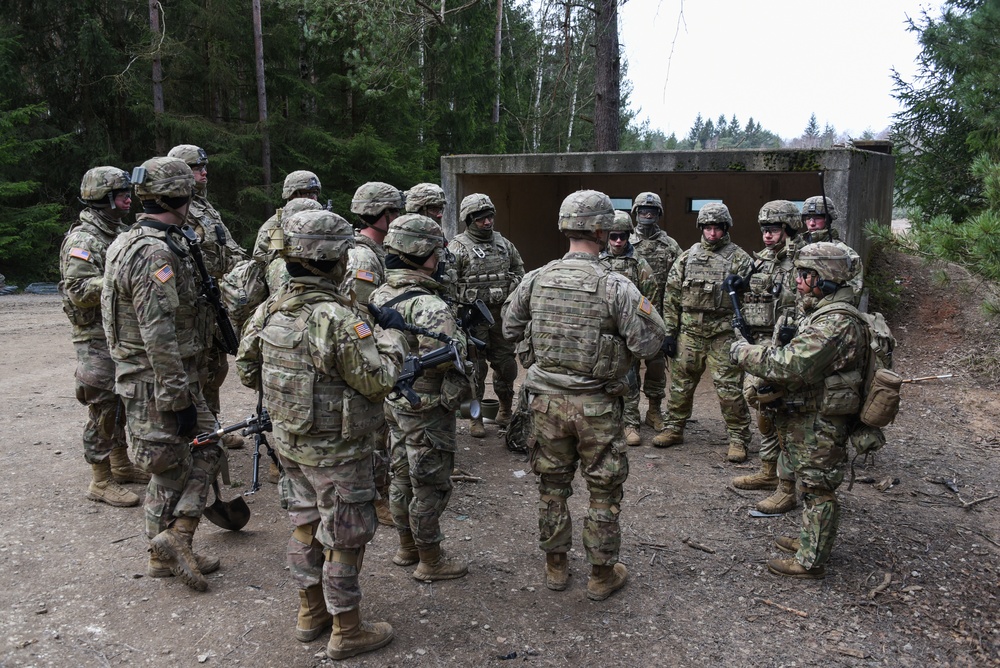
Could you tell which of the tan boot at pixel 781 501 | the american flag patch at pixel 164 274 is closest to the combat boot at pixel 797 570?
the tan boot at pixel 781 501

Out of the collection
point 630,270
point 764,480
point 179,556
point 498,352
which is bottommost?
point 764,480

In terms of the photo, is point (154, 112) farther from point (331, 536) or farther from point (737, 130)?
point (737, 130)

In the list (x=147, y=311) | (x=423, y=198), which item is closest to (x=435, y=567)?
(x=147, y=311)

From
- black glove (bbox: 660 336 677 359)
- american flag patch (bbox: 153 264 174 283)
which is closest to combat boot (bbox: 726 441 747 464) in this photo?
black glove (bbox: 660 336 677 359)

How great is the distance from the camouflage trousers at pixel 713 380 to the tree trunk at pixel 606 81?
20.2ft

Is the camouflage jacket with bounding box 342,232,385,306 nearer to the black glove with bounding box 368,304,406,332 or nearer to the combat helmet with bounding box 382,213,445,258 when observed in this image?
the combat helmet with bounding box 382,213,445,258

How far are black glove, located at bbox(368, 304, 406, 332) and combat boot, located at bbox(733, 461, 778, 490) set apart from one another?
3625 millimetres

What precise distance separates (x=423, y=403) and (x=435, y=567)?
3.45 feet

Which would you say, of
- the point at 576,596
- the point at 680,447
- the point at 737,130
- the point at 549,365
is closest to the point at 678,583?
the point at 576,596

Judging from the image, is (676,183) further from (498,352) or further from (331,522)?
(331,522)

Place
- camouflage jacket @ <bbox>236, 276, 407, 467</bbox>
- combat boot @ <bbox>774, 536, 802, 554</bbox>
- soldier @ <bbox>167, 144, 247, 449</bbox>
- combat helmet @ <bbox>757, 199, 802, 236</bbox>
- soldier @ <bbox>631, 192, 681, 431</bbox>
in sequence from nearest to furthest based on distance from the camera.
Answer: camouflage jacket @ <bbox>236, 276, 407, 467</bbox> → combat boot @ <bbox>774, 536, 802, 554</bbox> → soldier @ <bbox>167, 144, 247, 449</bbox> → combat helmet @ <bbox>757, 199, 802, 236</bbox> → soldier @ <bbox>631, 192, 681, 431</bbox>

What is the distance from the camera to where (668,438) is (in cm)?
713

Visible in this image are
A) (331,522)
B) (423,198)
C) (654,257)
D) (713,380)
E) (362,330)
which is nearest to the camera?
(362,330)

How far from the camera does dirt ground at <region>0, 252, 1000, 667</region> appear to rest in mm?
3924
